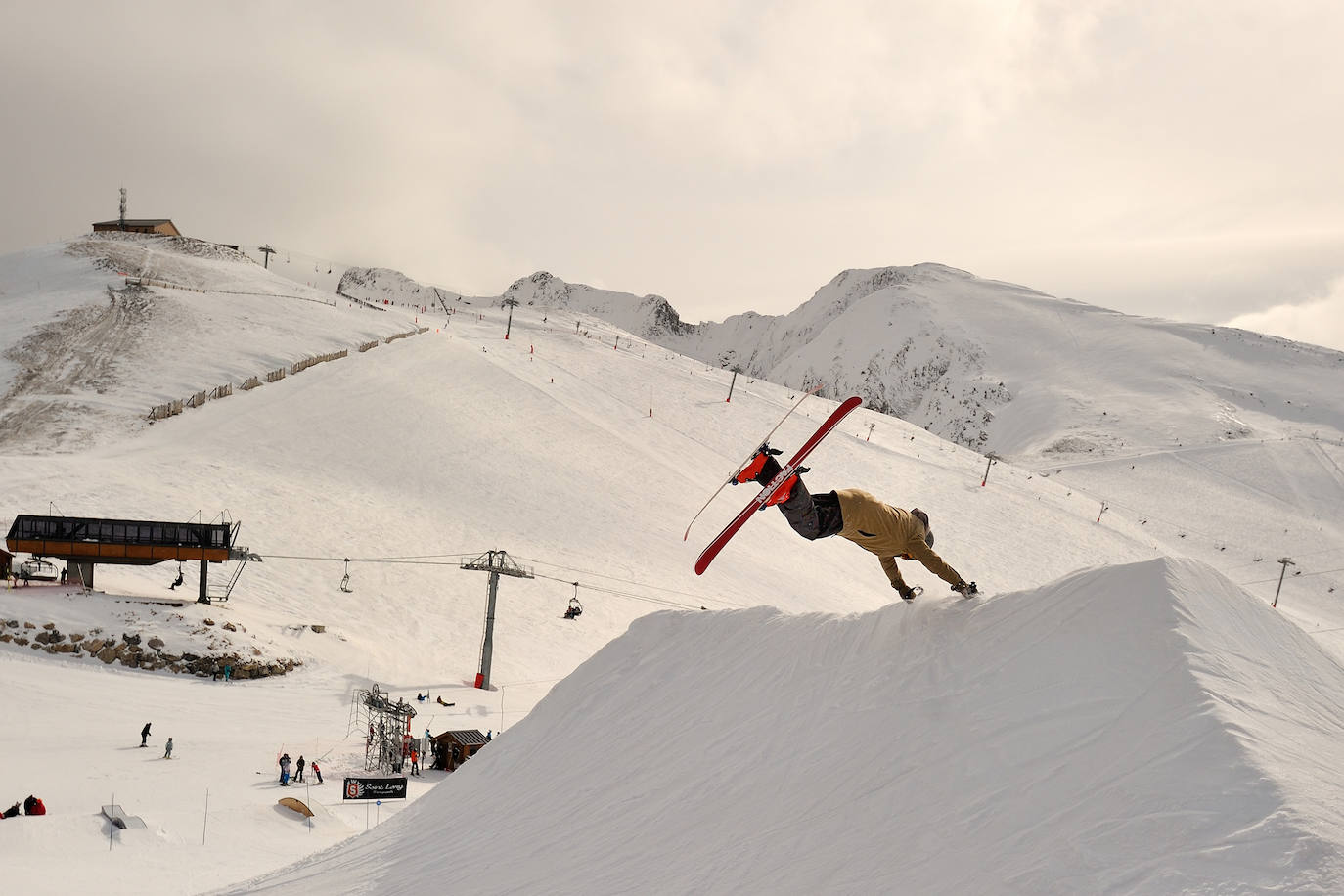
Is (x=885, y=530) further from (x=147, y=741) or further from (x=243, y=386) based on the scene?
(x=243, y=386)

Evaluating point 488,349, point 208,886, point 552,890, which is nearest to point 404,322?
point 488,349

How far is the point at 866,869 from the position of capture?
22.1 ft

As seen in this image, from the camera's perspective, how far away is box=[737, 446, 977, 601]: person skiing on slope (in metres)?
9.97

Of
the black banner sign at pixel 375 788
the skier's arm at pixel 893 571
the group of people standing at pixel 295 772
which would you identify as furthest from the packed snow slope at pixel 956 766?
the group of people standing at pixel 295 772

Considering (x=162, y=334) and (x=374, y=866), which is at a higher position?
(x=162, y=334)

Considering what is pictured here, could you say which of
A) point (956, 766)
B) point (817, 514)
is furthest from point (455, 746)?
point (956, 766)

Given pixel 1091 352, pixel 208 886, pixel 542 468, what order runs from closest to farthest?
pixel 208 886 → pixel 542 468 → pixel 1091 352

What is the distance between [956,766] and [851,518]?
3.31 metres

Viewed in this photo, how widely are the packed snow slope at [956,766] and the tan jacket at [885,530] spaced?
0.56m

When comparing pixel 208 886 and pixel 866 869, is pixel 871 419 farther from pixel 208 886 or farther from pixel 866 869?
pixel 866 869

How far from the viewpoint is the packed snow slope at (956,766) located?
5668mm

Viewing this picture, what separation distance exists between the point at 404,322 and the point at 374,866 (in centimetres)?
7551

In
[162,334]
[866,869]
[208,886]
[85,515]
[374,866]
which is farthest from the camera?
[162,334]

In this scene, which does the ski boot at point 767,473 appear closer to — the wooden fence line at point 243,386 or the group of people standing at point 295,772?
the group of people standing at point 295,772
